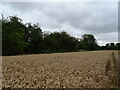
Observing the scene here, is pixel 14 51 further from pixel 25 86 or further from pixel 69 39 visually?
pixel 25 86

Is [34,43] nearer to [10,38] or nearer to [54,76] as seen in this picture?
[10,38]

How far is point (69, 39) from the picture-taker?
25.9 metres

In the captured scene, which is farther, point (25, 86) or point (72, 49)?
point (72, 49)

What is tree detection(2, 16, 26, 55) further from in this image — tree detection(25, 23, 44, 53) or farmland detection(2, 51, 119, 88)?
farmland detection(2, 51, 119, 88)

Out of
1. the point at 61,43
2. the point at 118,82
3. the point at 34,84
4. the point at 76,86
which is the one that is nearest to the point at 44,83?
the point at 34,84

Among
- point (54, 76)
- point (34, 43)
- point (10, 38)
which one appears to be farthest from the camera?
point (34, 43)

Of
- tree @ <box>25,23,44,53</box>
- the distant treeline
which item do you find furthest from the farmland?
tree @ <box>25,23,44,53</box>

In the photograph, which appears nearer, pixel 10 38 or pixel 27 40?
pixel 10 38

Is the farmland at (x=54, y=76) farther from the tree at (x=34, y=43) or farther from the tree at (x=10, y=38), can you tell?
the tree at (x=34, y=43)

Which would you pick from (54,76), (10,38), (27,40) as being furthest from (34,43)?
(54,76)

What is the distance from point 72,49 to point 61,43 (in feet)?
8.71

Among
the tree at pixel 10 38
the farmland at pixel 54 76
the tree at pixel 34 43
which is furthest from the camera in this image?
the tree at pixel 34 43

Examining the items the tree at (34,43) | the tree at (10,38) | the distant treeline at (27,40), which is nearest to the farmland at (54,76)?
the distant treeline at (27,40)

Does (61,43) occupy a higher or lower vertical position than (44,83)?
higher
